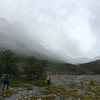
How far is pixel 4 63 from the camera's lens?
5612 cm

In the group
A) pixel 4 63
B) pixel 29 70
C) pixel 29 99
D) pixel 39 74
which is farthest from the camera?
pixel 39 74

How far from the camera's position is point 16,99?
1738 cm

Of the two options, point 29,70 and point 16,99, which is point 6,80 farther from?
point 29,70

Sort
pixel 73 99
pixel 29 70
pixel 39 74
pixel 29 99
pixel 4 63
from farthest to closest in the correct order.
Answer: pixel 39 74, pixel 29 70, pixel 4 63, pixel 73 99, pixel 29 99

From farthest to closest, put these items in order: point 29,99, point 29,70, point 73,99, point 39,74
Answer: point 39,74 → point 29,70 → point 73,99 → point 29,99

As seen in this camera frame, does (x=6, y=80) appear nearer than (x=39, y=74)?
Yes

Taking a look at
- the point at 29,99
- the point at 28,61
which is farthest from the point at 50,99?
the point at 28,61

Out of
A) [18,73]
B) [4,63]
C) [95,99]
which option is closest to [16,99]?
[95,99]

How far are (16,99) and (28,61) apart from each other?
52917 millimetres

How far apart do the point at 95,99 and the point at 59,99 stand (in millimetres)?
5385

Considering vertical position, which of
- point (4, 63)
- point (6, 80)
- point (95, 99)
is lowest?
point (95, 99)

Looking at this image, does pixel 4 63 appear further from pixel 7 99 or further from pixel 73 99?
pixel 73 99

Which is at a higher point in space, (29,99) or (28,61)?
(28,61)

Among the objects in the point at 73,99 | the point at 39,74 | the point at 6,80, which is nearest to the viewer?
the point at 73,99
